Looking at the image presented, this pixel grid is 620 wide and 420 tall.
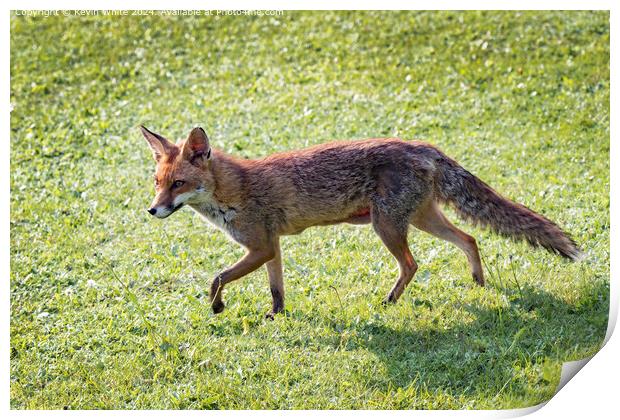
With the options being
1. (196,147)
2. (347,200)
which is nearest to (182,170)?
(196,147)

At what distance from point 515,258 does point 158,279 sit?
3.08m

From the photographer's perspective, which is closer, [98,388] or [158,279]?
[98,388]

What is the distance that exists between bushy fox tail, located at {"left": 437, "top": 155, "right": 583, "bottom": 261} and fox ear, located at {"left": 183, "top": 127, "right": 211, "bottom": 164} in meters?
1.86

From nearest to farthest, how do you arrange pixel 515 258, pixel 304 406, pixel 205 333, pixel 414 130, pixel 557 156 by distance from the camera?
pixel 304 406 < pixel 205 333 < pixel 515 258 < pixel 557 156 < pixel 414 130

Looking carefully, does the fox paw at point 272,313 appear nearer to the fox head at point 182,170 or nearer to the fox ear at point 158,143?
the fox head at point 182,170

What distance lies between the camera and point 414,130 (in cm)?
1056

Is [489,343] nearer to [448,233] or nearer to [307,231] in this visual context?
[448,233]

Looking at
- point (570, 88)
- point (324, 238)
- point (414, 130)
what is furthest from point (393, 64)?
point (324, 238)

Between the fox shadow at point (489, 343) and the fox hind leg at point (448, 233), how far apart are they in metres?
0.33

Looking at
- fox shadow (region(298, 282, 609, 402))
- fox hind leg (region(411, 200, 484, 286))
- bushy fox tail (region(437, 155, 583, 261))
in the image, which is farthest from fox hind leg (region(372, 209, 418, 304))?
bushy fox tail (region(437, 155, 583, 261))

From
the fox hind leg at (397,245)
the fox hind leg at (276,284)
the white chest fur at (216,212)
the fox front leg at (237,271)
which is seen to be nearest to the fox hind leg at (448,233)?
the fox hind leg at (397,245)

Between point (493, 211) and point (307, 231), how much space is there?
2163mm

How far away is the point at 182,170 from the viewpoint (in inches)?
261
